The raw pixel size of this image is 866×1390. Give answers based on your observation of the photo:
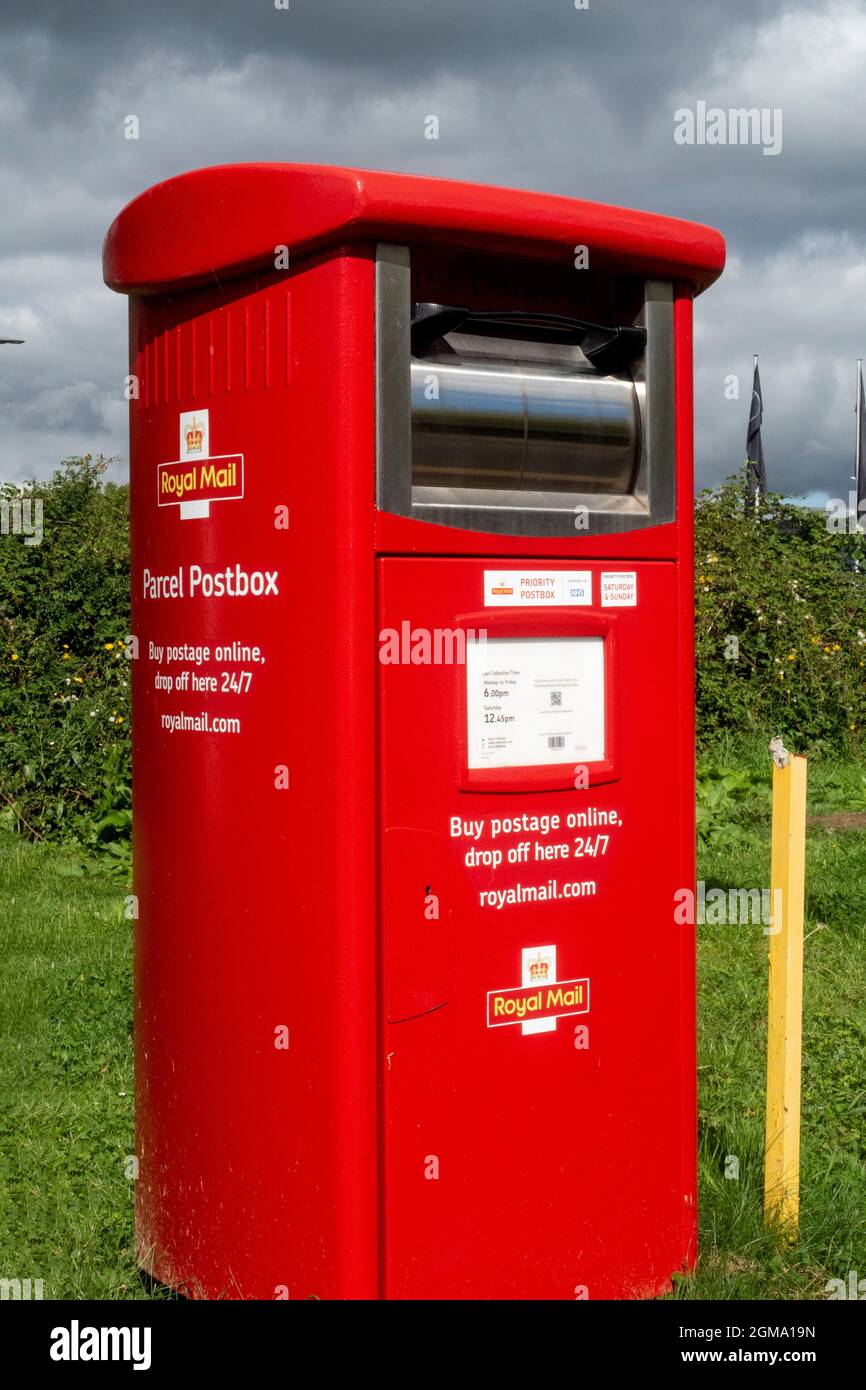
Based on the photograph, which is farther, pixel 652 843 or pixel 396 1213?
pixel 652 843

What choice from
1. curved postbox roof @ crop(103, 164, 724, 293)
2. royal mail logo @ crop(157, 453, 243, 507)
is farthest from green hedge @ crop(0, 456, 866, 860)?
curved postbox roof @ crop(103, 164, 724, 293)

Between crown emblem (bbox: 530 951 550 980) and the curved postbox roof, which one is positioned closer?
the curved postbox roof

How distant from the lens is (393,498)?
265cm

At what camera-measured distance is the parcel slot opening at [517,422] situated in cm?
276

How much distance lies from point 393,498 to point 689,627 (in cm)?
78

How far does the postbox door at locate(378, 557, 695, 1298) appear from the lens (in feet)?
8.92

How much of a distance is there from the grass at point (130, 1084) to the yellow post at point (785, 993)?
0.09m

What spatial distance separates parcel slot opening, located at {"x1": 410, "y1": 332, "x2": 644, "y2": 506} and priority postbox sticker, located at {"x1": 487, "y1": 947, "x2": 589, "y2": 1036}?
92 cm

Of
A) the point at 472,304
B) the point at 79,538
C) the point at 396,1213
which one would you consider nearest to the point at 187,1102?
the point at 396,1213

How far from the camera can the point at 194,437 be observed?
293 cm

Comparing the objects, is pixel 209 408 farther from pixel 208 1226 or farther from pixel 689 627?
pixel 208 1226

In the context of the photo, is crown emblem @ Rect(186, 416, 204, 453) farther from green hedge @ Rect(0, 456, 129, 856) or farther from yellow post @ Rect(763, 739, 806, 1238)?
green hedge @ Rect(0, 456, 129, 856)

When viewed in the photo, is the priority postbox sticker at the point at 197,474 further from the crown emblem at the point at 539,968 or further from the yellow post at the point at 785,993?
the yellow post at the point at 785,993
